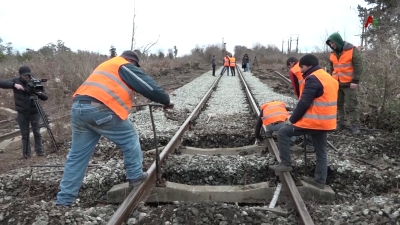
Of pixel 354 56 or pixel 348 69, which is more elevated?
pixel 354 56

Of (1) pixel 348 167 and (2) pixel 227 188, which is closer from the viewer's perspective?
(2) pixel 227 188

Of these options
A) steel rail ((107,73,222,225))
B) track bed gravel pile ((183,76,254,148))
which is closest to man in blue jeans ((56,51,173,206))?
steel rail ((107,73,222,225))

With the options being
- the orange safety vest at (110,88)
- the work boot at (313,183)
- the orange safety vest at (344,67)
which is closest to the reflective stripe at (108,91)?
the orange safety vest at (110,88)

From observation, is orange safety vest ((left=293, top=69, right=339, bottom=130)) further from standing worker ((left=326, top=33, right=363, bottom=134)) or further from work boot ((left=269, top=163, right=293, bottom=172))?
standing worker ((left=326, top=33, right=363, bottom=134))

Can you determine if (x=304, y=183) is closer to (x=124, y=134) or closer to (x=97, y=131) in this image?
(x=124, y=134)

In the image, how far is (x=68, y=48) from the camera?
64.1 ft

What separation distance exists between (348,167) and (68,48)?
1799 cm

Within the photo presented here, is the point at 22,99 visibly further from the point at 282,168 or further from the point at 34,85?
the point at 282,168

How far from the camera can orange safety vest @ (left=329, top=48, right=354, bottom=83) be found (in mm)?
6426

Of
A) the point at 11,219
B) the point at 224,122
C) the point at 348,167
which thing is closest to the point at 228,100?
the point at 224,122

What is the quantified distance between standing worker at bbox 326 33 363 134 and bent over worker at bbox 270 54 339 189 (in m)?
2.36

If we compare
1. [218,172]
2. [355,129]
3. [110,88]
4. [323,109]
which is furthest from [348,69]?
[110,88]

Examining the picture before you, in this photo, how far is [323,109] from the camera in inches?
165

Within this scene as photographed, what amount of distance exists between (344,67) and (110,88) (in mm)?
4617
